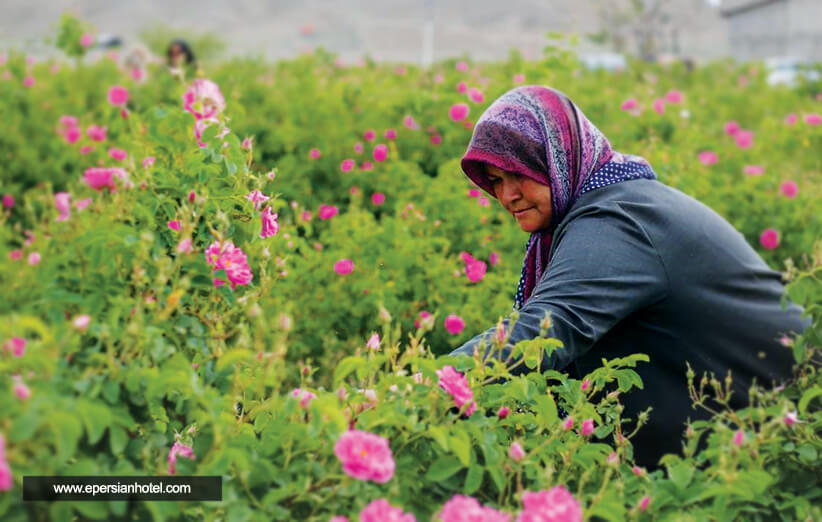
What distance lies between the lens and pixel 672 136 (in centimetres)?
554

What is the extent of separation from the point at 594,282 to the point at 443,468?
2.87 feet

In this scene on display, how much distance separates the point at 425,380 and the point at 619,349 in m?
0.97

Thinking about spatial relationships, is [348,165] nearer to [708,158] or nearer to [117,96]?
[117,96]

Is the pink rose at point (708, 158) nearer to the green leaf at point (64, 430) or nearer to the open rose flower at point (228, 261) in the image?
the open rose flower at point (228, 261)

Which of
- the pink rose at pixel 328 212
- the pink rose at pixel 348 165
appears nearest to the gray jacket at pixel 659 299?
the pink rose at pixel 328 212

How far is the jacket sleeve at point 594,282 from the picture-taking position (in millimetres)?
2213

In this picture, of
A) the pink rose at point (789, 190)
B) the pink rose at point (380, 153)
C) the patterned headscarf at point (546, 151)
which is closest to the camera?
the patterned headscarf at point (546, 151)

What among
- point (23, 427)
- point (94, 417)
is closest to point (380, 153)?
point (94, 417)

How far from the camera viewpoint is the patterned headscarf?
247cm

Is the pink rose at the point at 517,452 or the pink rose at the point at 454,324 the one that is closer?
the pink rose at the point at 517,452

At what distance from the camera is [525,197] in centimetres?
253

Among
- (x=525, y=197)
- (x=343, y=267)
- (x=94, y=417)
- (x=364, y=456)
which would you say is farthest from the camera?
(x=343, y=267)

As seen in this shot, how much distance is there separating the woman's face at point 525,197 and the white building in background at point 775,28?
2767 cm

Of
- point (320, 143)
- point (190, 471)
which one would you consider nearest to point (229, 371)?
point (190, 471)
